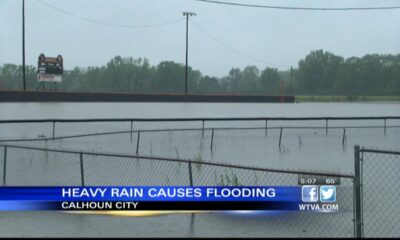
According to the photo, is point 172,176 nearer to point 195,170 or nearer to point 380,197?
point 195,170

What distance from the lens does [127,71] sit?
404 feet

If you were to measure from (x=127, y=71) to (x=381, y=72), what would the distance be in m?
56.0

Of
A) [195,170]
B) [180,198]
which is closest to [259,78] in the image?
[195,170]

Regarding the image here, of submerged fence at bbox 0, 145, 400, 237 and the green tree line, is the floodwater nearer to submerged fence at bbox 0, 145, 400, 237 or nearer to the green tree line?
submerged fence at bbox 0, 145, 400, 237

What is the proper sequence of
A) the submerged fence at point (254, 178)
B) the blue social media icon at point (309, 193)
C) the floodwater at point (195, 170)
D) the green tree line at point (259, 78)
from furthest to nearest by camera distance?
the green tree line at point (259, 78) < the floodwater at point (195, 170) < the submerged fence at point (254, 178) < the blue social media icon at point (309, 193)

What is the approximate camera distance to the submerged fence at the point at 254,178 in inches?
251

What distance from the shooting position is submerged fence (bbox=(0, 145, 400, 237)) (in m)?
6.37

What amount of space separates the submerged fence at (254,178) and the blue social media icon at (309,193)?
0.25 metres

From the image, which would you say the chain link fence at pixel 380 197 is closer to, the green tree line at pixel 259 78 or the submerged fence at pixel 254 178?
the submerged fence at pixel 254 178

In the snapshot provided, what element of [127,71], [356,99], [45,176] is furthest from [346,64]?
[45,176]

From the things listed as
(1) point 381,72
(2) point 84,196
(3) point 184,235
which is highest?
(1) point 381,72

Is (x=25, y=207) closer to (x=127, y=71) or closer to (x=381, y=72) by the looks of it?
(x=381, y=72)

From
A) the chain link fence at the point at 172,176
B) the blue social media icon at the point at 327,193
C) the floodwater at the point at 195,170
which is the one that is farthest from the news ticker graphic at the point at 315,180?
the floodwater at the point at 195,170

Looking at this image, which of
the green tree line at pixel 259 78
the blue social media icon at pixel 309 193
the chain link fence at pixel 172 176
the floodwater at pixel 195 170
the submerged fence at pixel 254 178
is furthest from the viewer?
the green tree line at pixel 259 78
